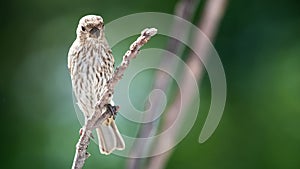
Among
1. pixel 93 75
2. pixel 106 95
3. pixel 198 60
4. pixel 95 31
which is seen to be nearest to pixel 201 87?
pixel 93 75

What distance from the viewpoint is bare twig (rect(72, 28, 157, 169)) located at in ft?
2.83

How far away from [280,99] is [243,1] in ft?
1.13

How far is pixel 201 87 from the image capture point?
2.33 m

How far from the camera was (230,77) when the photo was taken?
8.02 feet

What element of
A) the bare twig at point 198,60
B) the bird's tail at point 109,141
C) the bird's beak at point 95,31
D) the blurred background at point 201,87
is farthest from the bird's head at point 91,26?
the blurred background at point 201,87

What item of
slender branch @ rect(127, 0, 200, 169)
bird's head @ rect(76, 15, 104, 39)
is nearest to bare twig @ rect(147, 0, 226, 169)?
slender branch @ rect(127, 0, 200, 169)

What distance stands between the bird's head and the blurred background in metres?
0.74

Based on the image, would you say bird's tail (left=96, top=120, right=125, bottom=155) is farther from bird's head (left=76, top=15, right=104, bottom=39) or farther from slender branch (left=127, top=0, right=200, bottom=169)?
slender branch (left=127, top=0, right=200, bottom=169)

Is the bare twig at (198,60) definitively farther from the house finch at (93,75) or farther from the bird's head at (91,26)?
the house finch at (93,75)

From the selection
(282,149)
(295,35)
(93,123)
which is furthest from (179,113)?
(295,35)

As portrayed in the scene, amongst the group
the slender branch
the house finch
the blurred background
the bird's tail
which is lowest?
the slender branch

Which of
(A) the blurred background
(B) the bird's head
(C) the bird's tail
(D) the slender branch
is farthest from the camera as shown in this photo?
(A) the blurred background

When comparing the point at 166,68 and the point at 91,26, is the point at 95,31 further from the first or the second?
the point at 166,68

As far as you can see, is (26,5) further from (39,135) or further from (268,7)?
(268,7)
